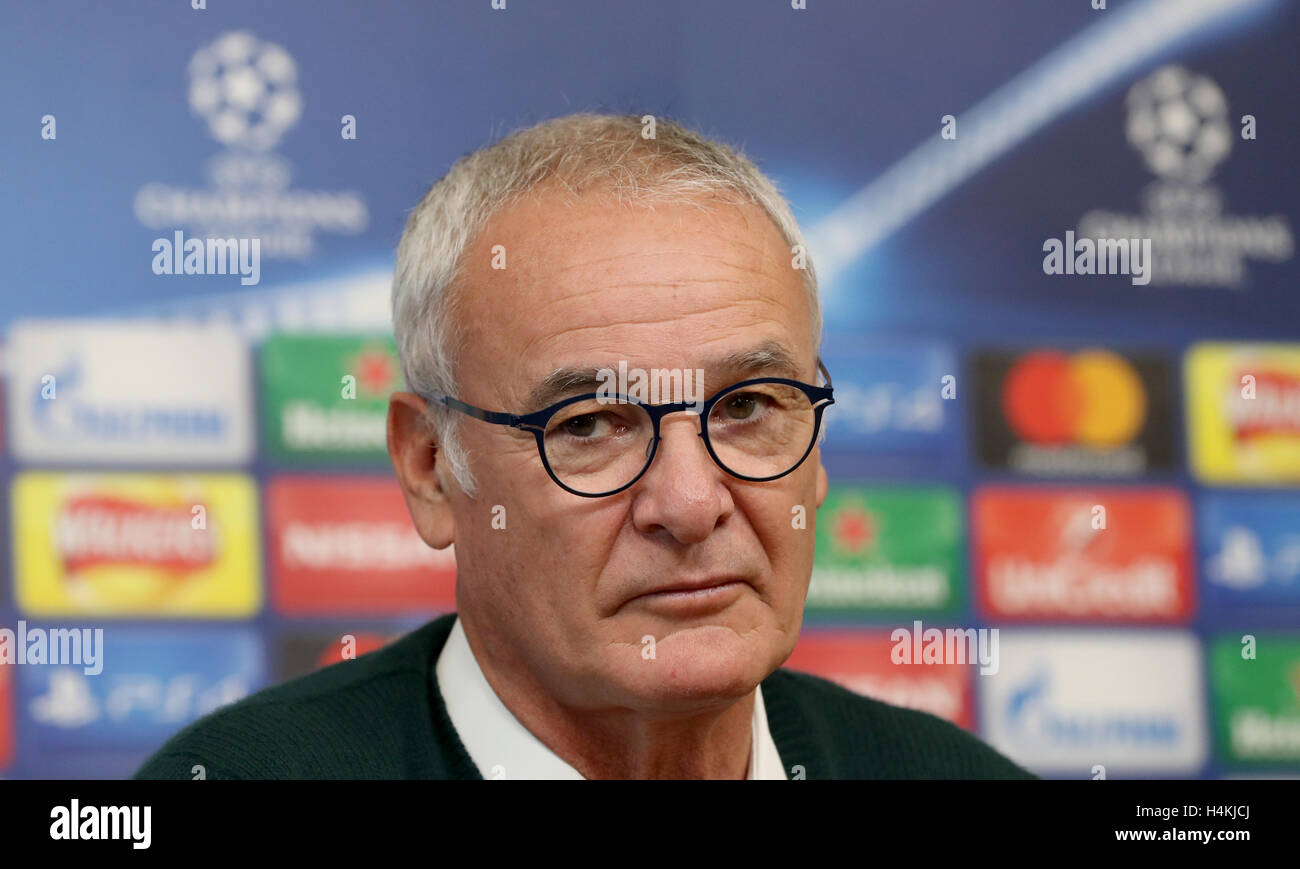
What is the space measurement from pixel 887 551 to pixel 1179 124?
1.01m

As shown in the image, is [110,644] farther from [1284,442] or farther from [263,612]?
[1284,442]

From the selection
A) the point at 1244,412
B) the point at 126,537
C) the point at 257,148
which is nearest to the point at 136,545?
the point at 126,537

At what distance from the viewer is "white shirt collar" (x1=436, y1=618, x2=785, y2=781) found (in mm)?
1269

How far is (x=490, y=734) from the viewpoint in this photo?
128 cm

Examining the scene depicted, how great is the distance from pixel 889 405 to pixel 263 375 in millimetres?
1155

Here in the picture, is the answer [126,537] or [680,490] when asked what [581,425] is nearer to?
[680,490]

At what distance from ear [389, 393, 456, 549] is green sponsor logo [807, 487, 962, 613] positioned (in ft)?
3.72

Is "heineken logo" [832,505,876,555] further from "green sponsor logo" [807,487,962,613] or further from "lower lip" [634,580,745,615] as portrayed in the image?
"lower lip" [634,580,745,615]

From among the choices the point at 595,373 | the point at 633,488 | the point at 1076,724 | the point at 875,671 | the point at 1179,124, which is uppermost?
the point at 1179,124

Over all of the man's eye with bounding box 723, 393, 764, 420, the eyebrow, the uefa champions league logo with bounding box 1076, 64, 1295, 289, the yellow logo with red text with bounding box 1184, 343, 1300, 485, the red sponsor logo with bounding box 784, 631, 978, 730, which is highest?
the uefa champions league logo with bounding box 1076, 64, 1295, 289

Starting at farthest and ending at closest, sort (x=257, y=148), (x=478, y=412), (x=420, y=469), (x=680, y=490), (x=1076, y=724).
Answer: (x=1076, y=724), (x=257, y=148), (x=420, y=469), (x=478, y=412), (x=680, y=490)

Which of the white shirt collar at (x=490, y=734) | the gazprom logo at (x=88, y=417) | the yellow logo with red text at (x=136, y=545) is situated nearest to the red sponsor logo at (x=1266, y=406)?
the white shirt collar at (x=490, y=734)

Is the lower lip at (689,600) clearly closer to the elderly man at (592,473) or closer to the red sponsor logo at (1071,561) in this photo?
the elderly man at (592,473)

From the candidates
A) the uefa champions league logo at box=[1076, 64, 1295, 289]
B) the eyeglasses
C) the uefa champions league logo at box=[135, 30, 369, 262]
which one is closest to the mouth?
the eyeglasses
